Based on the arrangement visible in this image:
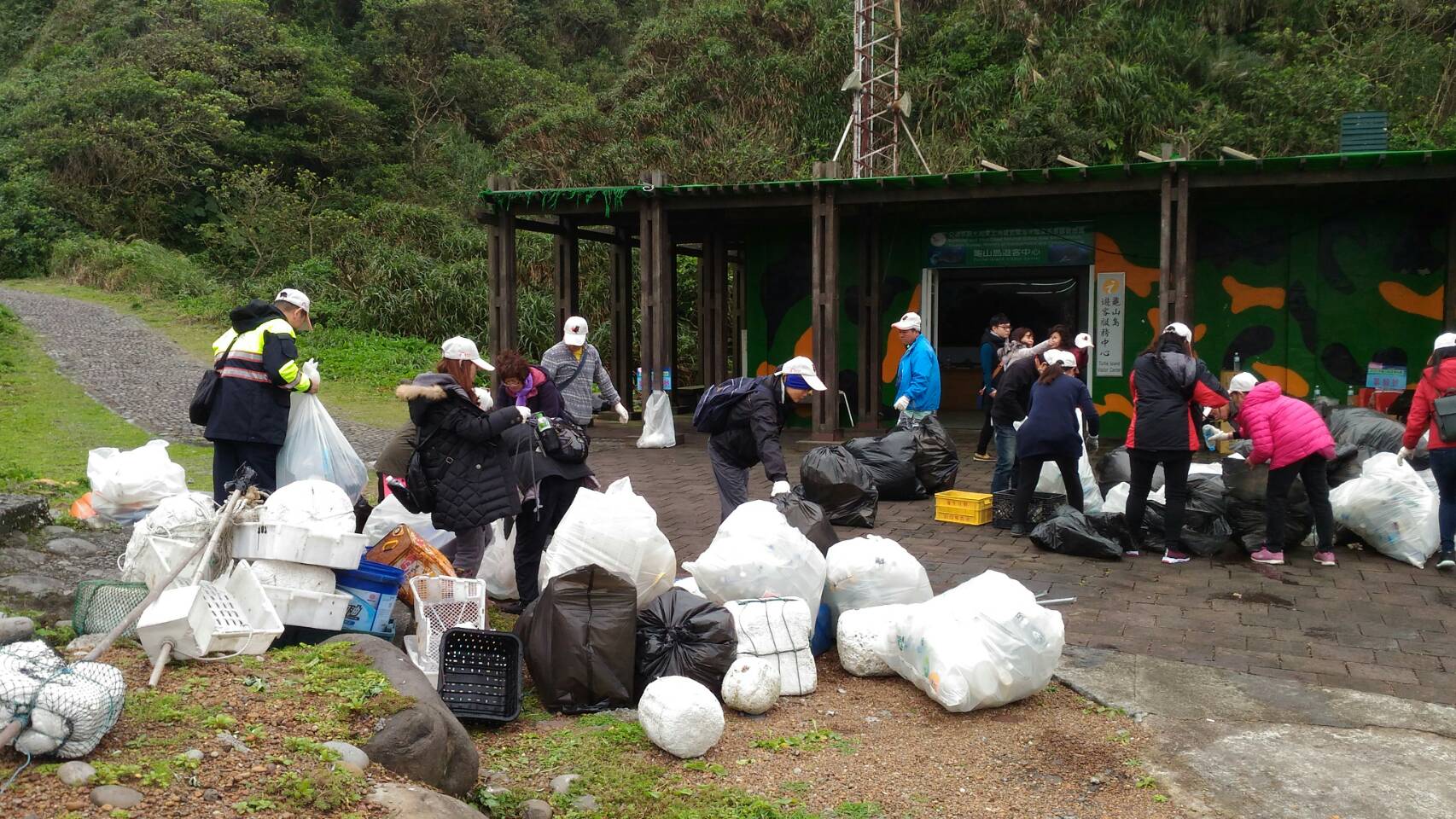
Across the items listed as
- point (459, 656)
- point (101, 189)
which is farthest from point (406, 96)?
point (459, 656)

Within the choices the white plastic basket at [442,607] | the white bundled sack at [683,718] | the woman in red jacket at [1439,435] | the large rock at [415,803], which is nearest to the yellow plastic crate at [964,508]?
the woman in red jacket at [1439,435]

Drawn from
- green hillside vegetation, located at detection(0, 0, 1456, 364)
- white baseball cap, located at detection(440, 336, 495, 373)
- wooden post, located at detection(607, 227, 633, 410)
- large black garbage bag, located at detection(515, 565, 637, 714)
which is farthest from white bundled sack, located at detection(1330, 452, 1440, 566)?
green hillside vegetation, located at detection(0, 0, 1456, 364)

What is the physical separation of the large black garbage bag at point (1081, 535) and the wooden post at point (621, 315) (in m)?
9.00

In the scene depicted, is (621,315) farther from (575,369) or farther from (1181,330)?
(1181,330)

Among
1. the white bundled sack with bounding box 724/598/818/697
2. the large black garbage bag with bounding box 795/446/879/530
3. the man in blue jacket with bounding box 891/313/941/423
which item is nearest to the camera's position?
the white bundled sack with bounding box 724/598/818/697

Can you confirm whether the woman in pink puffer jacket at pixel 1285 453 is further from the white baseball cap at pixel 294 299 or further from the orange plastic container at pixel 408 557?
the white baseball cap at pixel 294 299

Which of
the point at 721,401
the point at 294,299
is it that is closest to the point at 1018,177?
the point at 721,401

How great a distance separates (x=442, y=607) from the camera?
481cm

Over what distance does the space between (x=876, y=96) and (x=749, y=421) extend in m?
17.9

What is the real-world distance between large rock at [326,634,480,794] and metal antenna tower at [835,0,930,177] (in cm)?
1764

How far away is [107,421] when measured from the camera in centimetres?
1191

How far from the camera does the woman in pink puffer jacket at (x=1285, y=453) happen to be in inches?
268

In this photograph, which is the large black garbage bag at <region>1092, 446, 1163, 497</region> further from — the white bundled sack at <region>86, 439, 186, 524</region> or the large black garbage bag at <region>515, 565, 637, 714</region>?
the white bundled sack at <region>86, 439, 186, 524</region>

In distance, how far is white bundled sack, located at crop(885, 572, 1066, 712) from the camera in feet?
15.0
